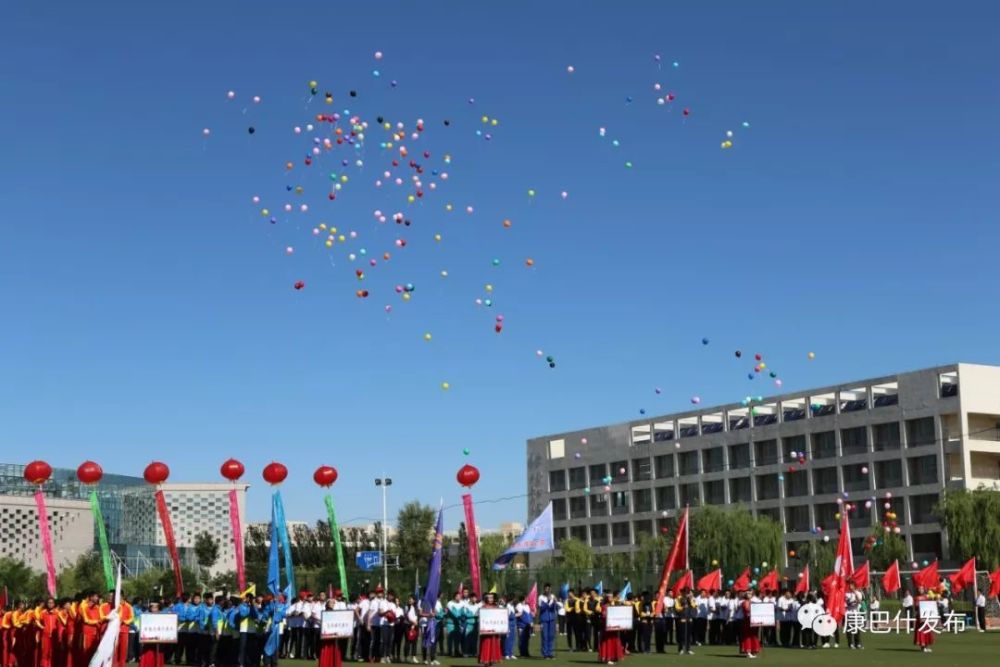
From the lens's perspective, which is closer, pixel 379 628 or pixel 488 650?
pixel 488 650

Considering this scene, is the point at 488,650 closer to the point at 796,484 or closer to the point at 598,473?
the point at 796,484

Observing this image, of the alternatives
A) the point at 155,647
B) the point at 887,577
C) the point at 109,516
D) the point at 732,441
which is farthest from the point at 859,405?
the point at 109,516

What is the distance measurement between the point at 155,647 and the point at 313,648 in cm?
679

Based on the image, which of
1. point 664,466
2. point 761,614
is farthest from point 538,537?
point 664,466

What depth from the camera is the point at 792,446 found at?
78875 mm

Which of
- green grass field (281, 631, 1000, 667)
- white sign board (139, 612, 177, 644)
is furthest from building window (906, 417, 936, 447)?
white sign board (139, 612, 177, 644)

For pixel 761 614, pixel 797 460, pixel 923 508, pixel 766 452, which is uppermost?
pixel 766 452

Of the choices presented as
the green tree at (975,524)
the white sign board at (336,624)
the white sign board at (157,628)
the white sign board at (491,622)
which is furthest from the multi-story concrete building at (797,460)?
the white sign board at (157,628)

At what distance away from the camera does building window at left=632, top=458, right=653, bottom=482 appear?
87.8 metres

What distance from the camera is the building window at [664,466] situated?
86.5 meters

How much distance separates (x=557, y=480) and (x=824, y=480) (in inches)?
930

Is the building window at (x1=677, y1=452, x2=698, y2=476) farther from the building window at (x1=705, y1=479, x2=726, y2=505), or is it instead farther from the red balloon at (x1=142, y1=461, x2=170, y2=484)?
the red balloon at (x1=142, y1=461, x2=170, y2=484)

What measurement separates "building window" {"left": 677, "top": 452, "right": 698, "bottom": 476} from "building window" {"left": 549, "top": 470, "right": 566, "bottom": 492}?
11.4m

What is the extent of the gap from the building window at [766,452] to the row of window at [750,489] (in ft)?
2.89
